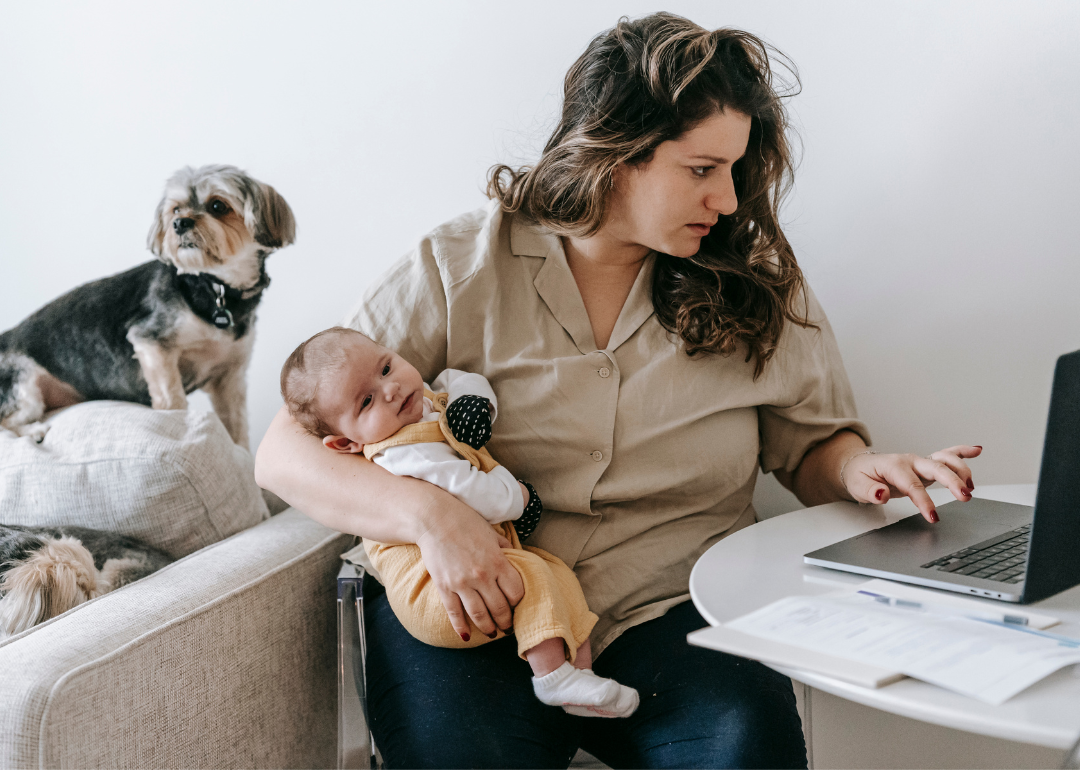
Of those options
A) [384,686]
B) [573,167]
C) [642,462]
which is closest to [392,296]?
[573,167]

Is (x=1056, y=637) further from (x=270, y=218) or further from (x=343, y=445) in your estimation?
(x=270, y=218)

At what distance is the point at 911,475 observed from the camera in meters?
1.07

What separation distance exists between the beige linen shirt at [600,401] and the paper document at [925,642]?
0.43 m

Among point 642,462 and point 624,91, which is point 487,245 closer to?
point 624,91

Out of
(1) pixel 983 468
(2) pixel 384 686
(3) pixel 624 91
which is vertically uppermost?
(3) pixel 624 91

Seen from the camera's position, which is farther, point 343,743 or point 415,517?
point 343,743

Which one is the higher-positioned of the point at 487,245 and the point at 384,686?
the point at 487,245

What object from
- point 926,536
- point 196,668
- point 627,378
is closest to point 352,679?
point 196,668

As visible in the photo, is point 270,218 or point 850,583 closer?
point 850,583

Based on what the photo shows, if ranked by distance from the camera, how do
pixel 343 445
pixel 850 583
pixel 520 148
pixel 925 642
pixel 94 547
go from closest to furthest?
1. pixel 925 642
2. pixel 850 583
3. pixel 343 445
4. pixel 94 547
5. pixel 520 148

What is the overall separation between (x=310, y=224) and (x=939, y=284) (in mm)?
1282

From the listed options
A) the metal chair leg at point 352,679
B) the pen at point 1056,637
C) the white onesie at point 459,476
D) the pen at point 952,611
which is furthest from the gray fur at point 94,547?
the pen at point 1056,637

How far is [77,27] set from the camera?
1.80 metres

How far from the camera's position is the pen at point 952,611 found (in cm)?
75
